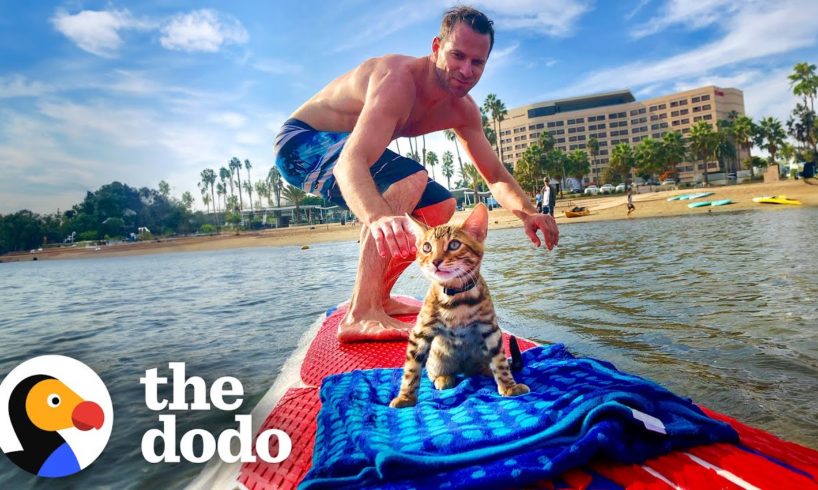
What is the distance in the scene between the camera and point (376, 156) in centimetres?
348

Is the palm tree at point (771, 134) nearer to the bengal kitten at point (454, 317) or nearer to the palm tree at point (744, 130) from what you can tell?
the palm tree at point (744, 130)

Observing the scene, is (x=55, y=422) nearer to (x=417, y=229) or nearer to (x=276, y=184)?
(x=417, y=229)

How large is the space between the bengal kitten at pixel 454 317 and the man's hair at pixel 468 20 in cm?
161

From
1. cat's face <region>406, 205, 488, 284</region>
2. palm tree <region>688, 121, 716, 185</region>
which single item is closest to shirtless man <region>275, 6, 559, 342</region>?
cat's face <region>406, 205, 488, 284</region>

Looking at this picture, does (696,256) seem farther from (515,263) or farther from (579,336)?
(579,336)

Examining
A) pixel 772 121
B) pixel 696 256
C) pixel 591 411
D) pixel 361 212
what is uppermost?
pixel 772 121

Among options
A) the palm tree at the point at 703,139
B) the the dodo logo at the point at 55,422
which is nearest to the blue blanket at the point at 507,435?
the the dodo logo at the point at 55,422

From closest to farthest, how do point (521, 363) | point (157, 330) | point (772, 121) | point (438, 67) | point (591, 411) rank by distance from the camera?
point (591, 411) → point (521, 363) → point (438, 67) → point (157, 330) → point (772, 121)

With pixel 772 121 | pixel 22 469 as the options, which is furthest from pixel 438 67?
pixel 772 121

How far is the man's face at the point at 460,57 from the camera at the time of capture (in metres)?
3.35

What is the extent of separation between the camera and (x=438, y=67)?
12.3ft

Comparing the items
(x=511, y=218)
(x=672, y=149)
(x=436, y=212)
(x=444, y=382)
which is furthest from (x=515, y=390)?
(x=672, y=149)

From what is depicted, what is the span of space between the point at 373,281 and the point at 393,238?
222cm

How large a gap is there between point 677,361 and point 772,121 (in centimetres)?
12781
